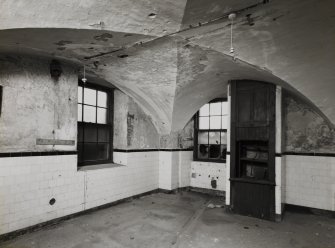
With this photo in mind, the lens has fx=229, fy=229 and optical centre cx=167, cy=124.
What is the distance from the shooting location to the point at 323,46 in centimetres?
284

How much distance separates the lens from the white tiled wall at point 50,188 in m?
3.43

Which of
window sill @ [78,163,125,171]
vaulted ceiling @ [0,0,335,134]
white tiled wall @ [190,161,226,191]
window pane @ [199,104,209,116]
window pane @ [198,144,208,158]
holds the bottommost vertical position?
white tiled wall @ [190,161,226,191]

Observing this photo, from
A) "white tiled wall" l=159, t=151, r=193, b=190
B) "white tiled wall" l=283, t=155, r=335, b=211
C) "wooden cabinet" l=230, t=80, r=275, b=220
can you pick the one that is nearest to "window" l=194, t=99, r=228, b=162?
"white tiled wall" l=159, t=151, r=193, b=190

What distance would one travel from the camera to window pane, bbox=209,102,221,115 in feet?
22.1

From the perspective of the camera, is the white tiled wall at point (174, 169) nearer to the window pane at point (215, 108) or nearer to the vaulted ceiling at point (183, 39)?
the window pane at point (215, 108)

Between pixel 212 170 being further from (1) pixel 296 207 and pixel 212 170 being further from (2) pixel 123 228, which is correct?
(2) pixel 123 228

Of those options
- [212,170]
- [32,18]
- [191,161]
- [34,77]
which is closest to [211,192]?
[212,170]

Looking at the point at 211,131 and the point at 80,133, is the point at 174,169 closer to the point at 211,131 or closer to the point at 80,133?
the point at 211,131

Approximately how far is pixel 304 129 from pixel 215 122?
2.32 metres

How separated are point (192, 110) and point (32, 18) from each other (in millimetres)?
4551

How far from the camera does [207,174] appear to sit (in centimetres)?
654

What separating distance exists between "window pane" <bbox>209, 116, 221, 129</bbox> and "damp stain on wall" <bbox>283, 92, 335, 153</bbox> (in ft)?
6.04

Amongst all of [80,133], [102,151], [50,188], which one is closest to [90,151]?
[102,151]

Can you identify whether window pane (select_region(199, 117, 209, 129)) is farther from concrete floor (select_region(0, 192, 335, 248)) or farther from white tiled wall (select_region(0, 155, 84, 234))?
white tiled wall (select_region(0, 155, 84, 234))
